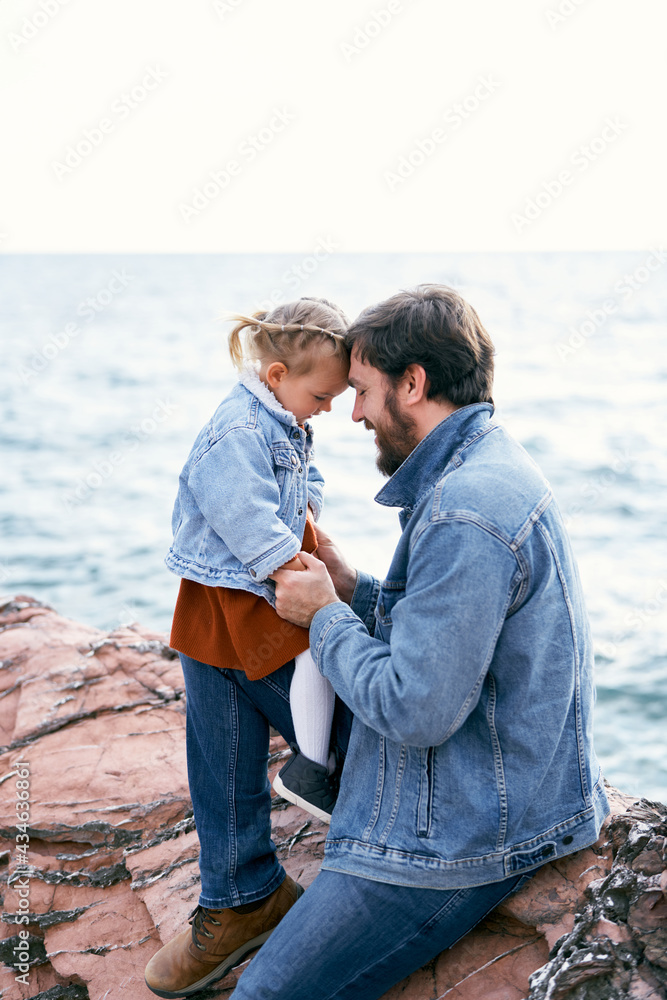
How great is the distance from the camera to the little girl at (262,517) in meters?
2.04

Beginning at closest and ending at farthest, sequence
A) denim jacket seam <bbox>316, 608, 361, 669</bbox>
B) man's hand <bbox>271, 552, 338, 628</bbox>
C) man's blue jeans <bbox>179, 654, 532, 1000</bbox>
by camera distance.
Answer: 1. man's blue jeans <bbox>179, 654, 532, 1000</bbox>
2. denim jacket seam <bbox>316, 608, 361, 669</bbox>
3. man's hand <bbox>271, 552, 338, 628</bbox>

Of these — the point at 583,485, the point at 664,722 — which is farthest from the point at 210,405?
the point at 664,722

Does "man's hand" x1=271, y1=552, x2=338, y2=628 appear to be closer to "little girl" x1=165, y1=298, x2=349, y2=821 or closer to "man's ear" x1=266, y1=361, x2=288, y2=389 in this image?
"little girl" x1=165, y1=298, x2=349, y2=821

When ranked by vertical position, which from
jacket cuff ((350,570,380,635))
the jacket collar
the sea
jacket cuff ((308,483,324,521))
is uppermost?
the jacket collar

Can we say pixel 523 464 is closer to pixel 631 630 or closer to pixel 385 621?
pixel 385 621

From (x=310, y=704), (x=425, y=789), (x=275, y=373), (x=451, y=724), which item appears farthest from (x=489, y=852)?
(x=275, y=373)

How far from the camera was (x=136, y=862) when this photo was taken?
8.70 ft

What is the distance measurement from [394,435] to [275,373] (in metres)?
0.42

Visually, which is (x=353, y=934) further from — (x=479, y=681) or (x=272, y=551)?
(x=272, y=551)

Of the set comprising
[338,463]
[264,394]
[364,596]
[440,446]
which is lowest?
[338,463]

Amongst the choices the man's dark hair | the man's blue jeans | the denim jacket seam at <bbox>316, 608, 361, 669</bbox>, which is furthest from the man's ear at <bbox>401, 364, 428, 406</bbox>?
the man's blue jeans

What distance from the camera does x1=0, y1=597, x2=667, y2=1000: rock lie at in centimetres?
170

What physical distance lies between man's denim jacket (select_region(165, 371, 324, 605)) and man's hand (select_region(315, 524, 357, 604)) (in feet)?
0.53

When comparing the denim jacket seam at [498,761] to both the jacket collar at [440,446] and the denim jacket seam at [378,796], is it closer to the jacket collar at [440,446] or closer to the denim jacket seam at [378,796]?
the denim jacket seam at [378,796]
